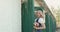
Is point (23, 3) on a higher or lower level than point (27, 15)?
higher

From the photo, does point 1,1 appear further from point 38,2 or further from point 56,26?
point 56,26

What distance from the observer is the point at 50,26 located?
134 centimetres

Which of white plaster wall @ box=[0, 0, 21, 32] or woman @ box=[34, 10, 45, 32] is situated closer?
white plaster wall @ box=[0, 0, 21, 32]

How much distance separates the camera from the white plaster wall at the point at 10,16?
1.16m

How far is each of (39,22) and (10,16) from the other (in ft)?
1.08

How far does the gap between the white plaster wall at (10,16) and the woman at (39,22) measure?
7.3 inches

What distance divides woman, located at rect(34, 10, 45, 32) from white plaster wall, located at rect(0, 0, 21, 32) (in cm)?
19

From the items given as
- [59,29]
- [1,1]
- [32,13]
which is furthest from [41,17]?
[1,1]

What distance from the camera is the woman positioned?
130 centimetres

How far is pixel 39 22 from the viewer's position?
1.31 meters

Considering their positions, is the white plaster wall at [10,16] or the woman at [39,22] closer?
the white plaster wall at [10,16]

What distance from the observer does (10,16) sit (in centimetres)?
121

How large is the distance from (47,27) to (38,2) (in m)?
0.30

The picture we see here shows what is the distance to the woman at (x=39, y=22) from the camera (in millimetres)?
1297
